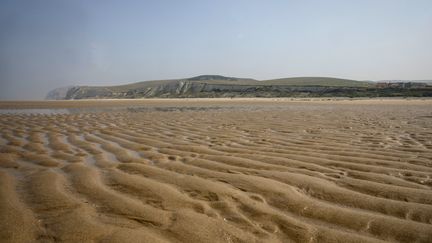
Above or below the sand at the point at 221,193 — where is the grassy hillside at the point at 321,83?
above

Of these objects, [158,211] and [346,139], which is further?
[346,139]

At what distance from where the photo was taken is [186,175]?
3.59 metres

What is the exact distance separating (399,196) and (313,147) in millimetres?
2411

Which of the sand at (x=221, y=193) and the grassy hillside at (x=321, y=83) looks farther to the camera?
the grassy hillside at (x=321, y=83)

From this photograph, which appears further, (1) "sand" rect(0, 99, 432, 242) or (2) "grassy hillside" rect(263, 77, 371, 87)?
(2) "grassy hillside" rect(263, 77, 371, 87)

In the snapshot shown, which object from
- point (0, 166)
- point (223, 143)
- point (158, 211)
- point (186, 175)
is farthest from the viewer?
point (223, 143)

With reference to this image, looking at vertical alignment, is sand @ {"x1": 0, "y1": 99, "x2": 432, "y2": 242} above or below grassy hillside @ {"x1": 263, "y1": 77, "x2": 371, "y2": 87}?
below

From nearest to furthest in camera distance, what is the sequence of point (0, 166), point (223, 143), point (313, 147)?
point (0, 166) < point (313, 147) < point (223, 143)

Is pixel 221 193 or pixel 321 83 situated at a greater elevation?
pixel 321 83

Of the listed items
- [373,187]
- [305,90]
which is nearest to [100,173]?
[373,187]

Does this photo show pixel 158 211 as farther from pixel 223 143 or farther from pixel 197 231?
pixel 223 143

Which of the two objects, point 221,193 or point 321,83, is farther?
point 321,83

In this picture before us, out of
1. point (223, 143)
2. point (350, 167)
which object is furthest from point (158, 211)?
point (223, 143)

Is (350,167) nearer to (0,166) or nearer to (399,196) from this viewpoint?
(399,196)
